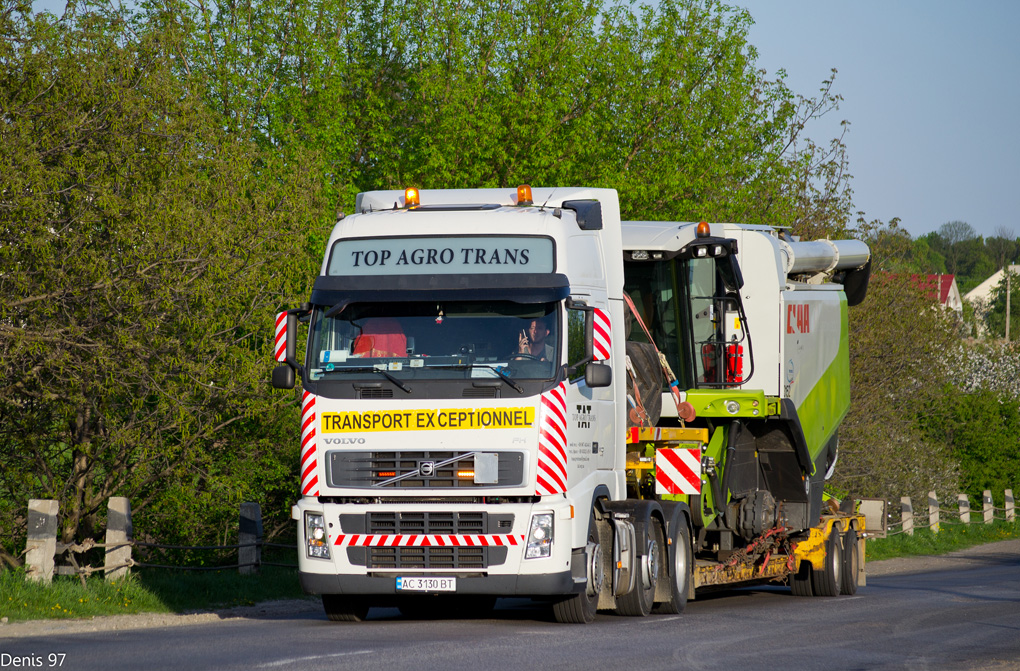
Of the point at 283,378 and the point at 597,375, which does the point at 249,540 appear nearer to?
the point at 283,378

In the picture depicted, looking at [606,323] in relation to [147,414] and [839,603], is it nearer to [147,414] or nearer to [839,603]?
[839,603]

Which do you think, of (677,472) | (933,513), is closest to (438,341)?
(677,472)

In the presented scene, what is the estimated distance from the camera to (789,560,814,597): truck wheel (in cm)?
1831

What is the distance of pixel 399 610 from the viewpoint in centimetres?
1480

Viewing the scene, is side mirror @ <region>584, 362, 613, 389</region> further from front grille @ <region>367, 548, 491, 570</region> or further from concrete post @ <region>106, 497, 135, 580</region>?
concrete post @ <region>106, 497, 135, 580</region>

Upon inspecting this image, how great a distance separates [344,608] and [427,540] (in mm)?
1750

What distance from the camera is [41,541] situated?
1382cm

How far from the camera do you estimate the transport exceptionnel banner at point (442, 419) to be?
11.1 meters

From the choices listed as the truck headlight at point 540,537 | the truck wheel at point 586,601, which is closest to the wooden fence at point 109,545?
the truck wheel at point 586,601

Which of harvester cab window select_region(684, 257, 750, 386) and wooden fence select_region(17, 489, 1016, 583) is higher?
harvester cab window select_region(684, 257, 750, 386)

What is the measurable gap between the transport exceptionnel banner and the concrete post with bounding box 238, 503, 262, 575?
641cm

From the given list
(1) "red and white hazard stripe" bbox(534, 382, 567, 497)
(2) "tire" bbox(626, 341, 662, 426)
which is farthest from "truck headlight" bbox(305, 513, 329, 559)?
(2) "tire" bbox(626, 341, 662, 426)

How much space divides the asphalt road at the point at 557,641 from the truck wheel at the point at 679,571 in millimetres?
252

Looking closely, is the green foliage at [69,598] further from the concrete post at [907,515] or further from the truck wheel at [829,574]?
the concrete post at [907,515]
